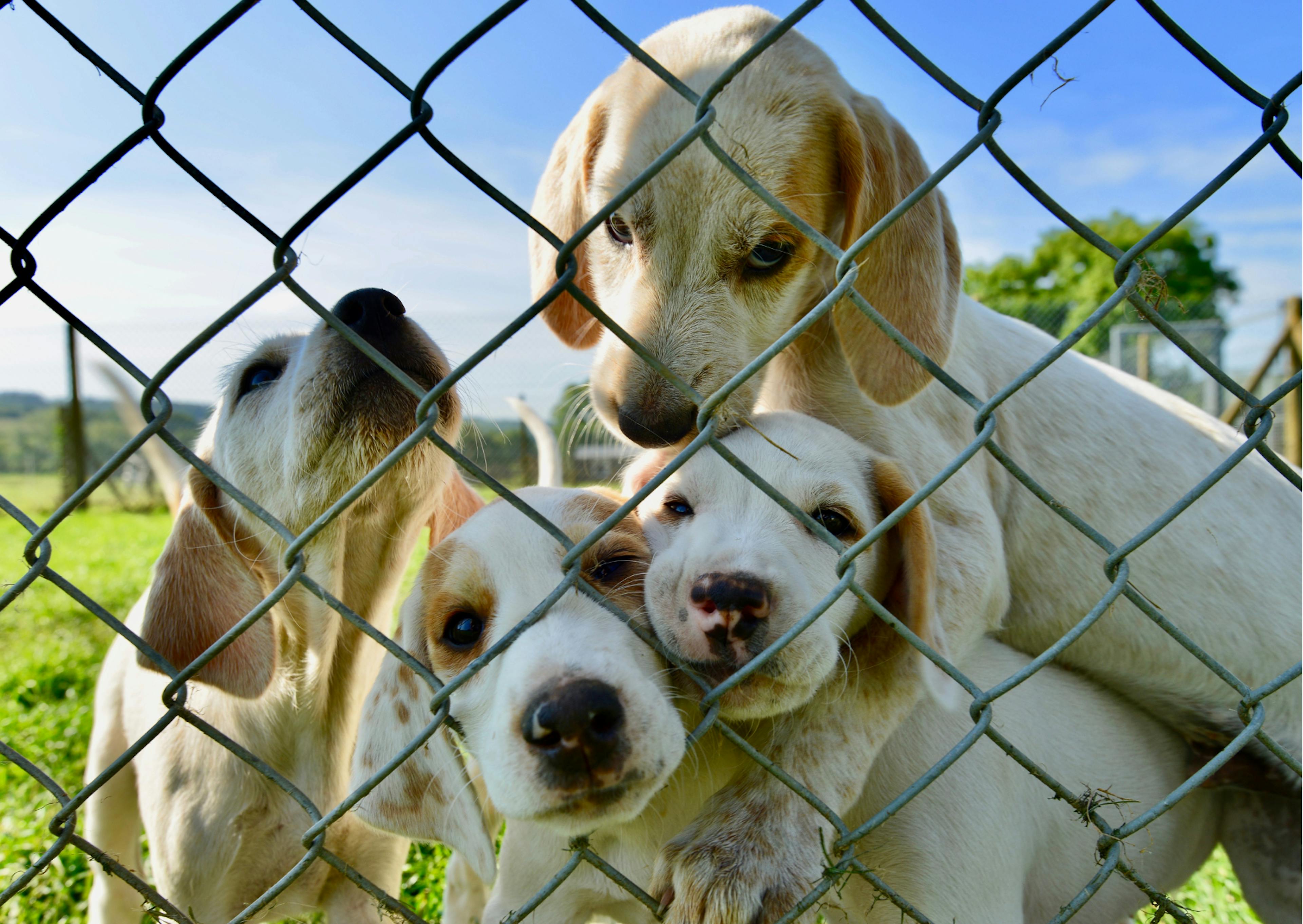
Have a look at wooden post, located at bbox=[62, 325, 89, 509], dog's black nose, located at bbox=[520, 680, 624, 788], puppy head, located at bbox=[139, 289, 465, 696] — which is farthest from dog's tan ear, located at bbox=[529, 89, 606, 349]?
wooden post, located at bbox=[62, 325, 89, 509]

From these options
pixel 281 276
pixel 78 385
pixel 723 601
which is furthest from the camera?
pixel 78 385

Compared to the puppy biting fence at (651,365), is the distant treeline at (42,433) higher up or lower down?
higher up

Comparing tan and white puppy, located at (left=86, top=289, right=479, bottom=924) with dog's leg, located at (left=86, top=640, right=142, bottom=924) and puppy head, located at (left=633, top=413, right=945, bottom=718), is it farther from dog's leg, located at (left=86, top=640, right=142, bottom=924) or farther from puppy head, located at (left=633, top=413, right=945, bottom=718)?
puppy head, located at (left=633, top=413, right=945, bottom=718)

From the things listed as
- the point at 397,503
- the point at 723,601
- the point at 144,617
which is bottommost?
the point at 144,617

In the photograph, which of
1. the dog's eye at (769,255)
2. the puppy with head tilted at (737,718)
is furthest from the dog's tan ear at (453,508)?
the dog's eye at (769,255)

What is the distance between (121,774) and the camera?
2986 millimetres

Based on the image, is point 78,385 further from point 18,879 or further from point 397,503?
point 18,879

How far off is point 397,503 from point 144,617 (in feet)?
2.28

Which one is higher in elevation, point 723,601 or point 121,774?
point 723,601

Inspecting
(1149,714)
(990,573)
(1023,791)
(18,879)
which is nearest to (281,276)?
(18,879)

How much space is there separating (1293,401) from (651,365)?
33.7 feet

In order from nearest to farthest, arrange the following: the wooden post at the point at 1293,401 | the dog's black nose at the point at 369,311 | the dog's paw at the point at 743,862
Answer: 1. the dog's paw at the point at 743,862
2. the dog's black nose at the point at 369,311
3. the wooden post at the point at 1293,401

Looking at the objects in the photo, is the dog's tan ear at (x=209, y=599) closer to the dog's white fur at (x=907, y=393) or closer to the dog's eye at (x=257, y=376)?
the dog's eye at (x=257, y=376)

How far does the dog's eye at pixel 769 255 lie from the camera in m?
2.34
